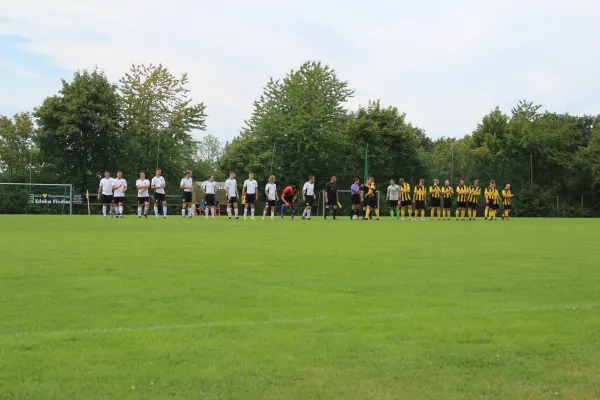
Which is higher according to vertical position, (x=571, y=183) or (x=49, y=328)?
(x=571, y=183)

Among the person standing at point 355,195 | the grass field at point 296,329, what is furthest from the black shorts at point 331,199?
the grass field at point 296,329

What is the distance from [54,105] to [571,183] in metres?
35.6

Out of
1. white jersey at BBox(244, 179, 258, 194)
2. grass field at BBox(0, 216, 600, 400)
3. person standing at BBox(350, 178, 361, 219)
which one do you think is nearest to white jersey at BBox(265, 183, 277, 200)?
white jersey at BBox(244, 179, 258, 194)

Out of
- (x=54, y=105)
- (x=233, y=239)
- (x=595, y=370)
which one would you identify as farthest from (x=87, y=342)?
(x=54, y=105)

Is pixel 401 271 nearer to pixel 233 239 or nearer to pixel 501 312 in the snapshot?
pixel 501 312

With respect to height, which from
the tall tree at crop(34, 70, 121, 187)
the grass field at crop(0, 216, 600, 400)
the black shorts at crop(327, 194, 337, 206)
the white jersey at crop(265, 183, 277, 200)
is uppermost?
the tall tree at crop(34, 70, 121, 187)

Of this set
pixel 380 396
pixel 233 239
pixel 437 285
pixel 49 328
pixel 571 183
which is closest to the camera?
pixel 380 396

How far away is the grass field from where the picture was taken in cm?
386

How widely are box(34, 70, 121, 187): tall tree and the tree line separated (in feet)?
0.20

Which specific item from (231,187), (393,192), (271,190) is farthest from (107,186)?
(393,192)

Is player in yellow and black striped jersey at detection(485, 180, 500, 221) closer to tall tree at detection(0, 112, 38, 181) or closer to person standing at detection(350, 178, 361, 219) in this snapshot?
person standing at detection(350, 178, 361, 219)

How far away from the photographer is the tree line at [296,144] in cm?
4188

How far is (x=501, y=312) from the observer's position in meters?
6.05

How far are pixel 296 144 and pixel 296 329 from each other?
134 ft
